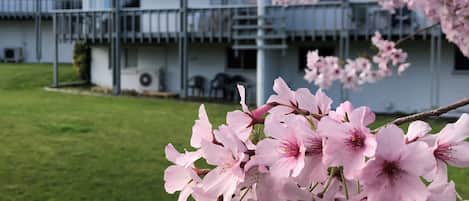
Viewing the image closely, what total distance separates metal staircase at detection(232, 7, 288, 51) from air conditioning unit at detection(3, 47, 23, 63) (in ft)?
57.1

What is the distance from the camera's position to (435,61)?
16250mm

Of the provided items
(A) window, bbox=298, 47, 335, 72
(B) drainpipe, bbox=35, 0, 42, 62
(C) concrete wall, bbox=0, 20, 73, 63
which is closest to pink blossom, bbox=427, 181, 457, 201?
(A) window, bbox=298, 47, 335, 72

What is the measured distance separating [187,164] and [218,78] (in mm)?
17330

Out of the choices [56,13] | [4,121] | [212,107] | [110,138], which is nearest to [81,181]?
[110,138]

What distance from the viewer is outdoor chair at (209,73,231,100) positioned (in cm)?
1827

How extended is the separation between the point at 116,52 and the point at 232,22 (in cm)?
341

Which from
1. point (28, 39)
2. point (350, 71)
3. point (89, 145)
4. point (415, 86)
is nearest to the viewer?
point (89, 145)

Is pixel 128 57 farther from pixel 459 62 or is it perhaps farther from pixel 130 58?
pixel 459 62

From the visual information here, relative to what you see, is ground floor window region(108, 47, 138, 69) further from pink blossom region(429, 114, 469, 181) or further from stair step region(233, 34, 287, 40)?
pink blossom region(429, 114, 469, 181)

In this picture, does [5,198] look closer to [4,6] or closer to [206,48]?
[206,48]

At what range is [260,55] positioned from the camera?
52.9 feet

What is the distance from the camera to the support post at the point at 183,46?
18172mm

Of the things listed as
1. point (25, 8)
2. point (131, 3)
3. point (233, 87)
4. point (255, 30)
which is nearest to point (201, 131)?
point (255, 30)

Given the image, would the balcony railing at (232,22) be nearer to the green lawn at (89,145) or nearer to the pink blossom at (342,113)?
the green lawn at (89,145)
